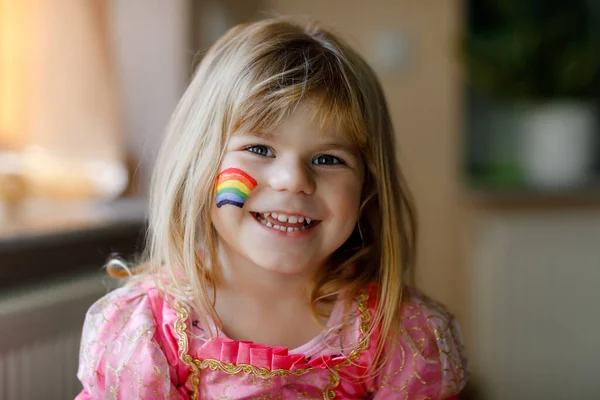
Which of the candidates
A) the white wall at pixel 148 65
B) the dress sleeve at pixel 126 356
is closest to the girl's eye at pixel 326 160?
the dress sleeve at pixel 126 356

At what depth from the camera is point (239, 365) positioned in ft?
3.34

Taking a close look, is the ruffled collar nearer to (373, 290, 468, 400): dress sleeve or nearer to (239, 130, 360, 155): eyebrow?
(373, 290, 468, 400): dress sleeve

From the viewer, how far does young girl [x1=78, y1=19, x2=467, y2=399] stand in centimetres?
99

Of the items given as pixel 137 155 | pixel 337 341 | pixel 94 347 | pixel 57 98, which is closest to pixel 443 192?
pixel 137 155

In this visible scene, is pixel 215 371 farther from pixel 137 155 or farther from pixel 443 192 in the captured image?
pixel 443 192

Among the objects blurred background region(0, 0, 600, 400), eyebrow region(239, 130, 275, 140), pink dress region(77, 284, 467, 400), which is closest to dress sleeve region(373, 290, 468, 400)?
pink dress region(77, 284, 467, 400)

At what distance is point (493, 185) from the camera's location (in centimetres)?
257

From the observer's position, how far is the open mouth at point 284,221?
993mm

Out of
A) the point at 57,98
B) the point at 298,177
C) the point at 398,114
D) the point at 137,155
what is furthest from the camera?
the point at 398,114

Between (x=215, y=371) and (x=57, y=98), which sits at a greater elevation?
(x=57, y=98)

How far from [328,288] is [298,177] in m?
0.22

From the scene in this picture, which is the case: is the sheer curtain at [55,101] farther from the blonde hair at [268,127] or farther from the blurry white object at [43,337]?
the blonde hair at [268,127]

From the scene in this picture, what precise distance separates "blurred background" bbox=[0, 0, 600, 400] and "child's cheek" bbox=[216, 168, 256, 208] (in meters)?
0.79

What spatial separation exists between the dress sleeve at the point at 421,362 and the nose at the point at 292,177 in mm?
255
